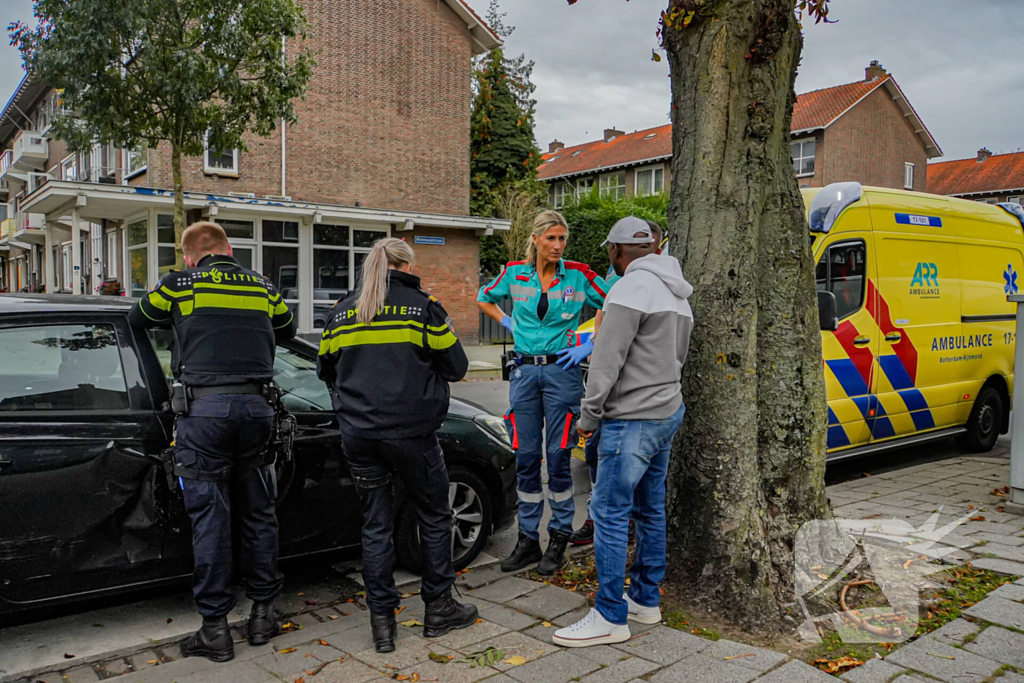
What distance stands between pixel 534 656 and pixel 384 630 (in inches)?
26.1

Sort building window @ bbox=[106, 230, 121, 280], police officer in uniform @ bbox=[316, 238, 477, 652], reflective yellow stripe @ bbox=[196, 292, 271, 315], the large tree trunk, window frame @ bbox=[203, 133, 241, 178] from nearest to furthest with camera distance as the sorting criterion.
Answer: police officer in uniform @ bbox=[316, 238, 477, 652]
reflective yellow stripe @ bbox=[196, 292, 271, 315]
the large tree trunk
window frame @ bbox=[203, 133, 241, 178]
building window @ bbox=[106, 230, 121, 280]

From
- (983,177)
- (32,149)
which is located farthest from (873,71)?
(32,149)

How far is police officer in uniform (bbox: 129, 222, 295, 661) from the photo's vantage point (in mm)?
3602

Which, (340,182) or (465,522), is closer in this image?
(465,522)

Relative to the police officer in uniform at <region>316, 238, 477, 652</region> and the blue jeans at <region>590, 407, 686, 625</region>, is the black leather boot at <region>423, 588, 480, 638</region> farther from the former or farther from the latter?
the blue jeans at <region>590, 407, 686, 625</region>

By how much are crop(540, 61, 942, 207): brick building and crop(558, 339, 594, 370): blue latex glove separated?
3131 centimetres

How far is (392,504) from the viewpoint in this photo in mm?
3740

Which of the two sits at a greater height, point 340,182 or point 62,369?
point 340,182

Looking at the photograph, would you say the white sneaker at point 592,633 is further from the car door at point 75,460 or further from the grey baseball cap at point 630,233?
the car door at point 75,460

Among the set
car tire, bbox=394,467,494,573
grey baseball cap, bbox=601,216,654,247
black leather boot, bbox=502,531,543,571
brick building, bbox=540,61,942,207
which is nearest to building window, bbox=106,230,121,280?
brick building, bbox=540,61,942,207

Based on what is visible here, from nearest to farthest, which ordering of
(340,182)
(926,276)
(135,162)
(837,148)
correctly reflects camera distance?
(926,276) < (135,162) < (340,182) < (837,148)

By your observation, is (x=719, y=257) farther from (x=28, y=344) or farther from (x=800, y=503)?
(x=28, y=344)

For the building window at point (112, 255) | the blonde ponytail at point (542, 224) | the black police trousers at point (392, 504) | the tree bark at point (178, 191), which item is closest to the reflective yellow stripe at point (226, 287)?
the black police trousers at point (392, 504)

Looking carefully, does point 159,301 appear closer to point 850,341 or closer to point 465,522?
point 465,522
